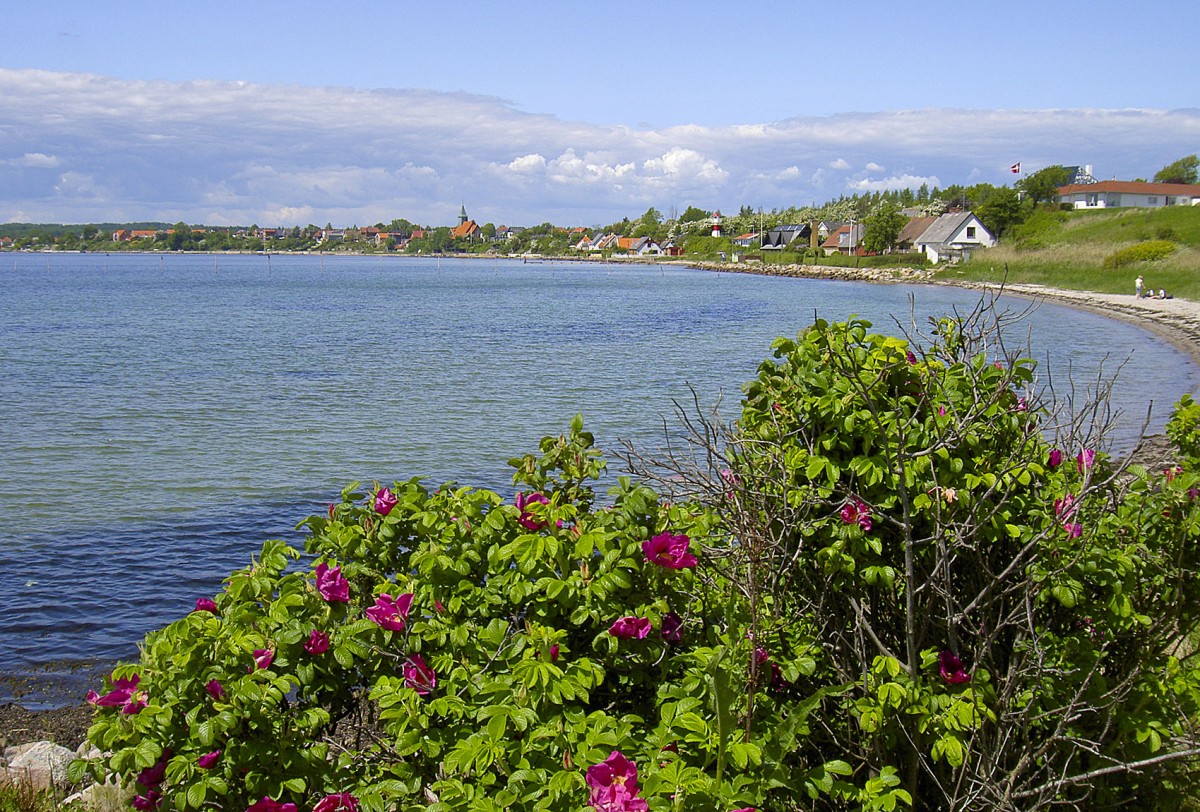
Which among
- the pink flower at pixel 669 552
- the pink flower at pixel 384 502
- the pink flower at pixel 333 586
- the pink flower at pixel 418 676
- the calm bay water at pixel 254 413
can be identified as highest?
the pink flower at pixel 384 502

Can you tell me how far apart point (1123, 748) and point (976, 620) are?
2.41 ft

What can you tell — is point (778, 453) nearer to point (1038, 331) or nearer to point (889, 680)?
point (889, 680)

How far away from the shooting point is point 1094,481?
405cm

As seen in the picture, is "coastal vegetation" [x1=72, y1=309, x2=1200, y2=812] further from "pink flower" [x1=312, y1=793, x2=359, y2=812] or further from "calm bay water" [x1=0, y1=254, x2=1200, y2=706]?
A: "calm bay water" [x1=0, y1=254, x2=1200, y2=706]

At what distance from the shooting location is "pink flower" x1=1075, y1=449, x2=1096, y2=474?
3877 millimetres

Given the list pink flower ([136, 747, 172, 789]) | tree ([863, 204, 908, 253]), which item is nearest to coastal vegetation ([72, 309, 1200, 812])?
pink flower ([136, 747, 172, 789])

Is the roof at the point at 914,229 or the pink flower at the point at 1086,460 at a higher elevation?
the roof at the point at 914,229

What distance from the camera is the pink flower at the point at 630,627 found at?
11.1 feet

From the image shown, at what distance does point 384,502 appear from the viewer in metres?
4.03

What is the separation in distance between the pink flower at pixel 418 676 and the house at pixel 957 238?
105 meters

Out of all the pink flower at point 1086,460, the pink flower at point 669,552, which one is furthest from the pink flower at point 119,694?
the pink flower at point 1086,460

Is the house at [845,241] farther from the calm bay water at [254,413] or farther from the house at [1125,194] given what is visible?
the calm bay water at [254,413]

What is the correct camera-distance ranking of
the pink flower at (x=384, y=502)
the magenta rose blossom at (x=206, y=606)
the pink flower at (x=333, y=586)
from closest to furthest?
the pink flower at (x=333, y=586), the magenta rose blossom at (x=206, y=606), the pink flower at (x=384, y=502)

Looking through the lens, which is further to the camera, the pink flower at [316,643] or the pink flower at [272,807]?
the pink flower at [316,643]
